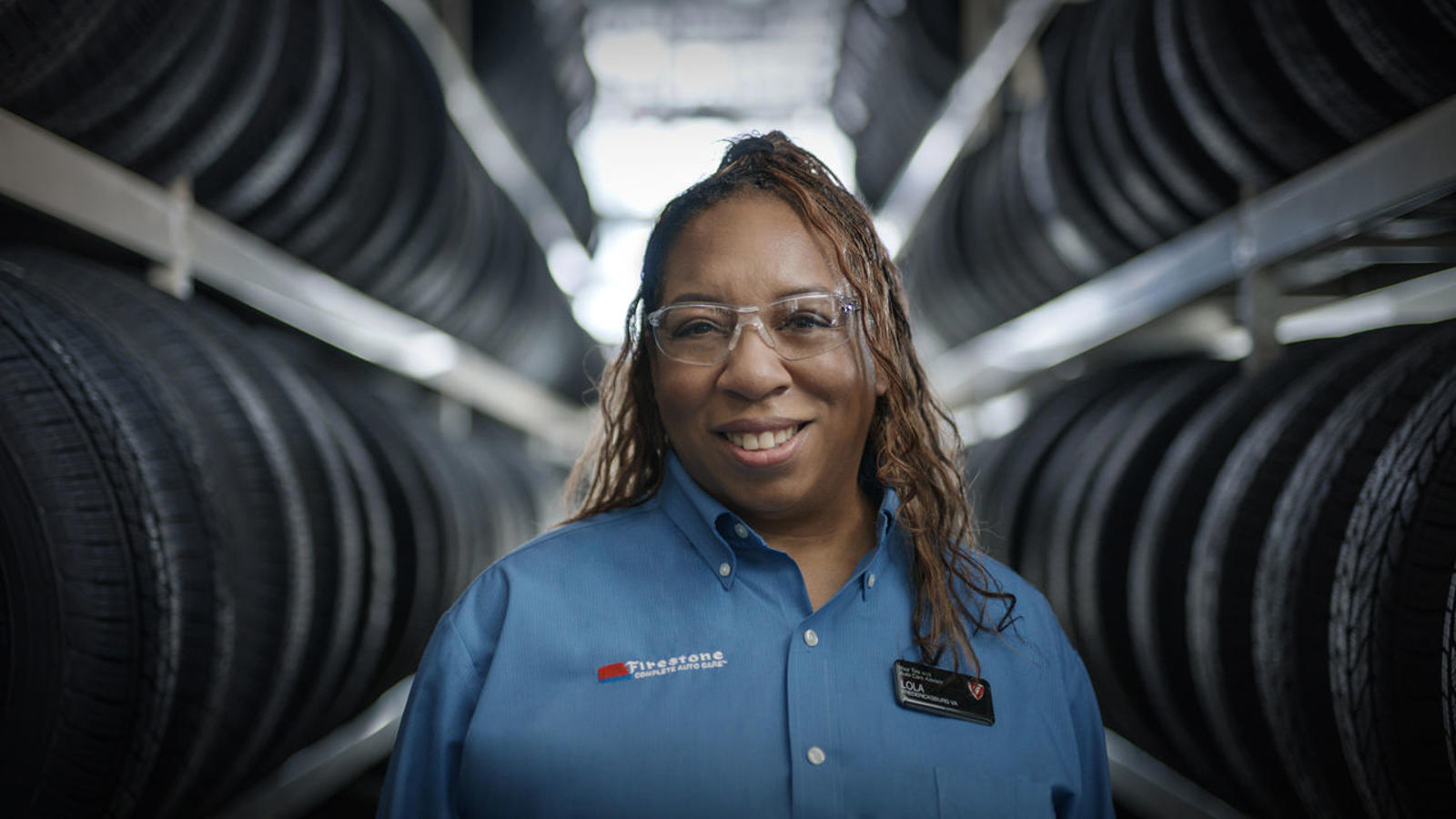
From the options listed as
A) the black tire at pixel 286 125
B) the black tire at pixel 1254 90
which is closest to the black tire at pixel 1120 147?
the black tire at pixel 1254 90

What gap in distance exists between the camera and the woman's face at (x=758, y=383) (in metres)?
1.07

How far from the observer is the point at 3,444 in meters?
1.13

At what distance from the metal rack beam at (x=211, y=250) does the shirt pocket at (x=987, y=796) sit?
140cm

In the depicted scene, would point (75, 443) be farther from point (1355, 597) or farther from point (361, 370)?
point (361, 370)

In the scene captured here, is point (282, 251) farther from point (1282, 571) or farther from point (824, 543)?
point (1282, 571)

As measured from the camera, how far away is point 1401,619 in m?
1.17

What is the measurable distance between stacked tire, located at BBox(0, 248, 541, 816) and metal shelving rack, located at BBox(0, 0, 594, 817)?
0.30ft

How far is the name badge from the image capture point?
1.01 metres

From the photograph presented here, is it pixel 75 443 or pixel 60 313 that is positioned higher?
pixel 60 313

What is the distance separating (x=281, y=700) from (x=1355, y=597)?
1.68 metres

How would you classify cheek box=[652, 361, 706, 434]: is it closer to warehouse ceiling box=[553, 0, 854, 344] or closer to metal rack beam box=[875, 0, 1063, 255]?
metal rack beam box=[875, 0, 1063, 255]

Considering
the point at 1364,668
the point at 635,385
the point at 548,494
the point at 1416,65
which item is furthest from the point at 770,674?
the point at 548,494

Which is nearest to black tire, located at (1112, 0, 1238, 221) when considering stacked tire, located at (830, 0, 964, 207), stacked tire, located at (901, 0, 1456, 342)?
stacked tire, located at (901, 0, 1456, 342)

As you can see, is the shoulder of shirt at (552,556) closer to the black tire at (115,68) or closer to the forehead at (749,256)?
the forehead at (749,256)
